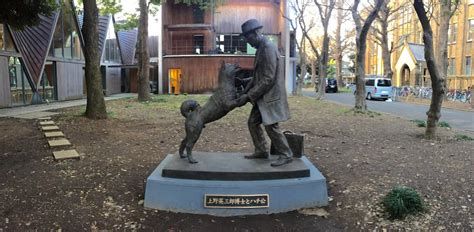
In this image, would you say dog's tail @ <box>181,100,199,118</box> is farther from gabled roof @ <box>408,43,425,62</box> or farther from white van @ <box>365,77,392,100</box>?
gabled roof @ <box>408,43,425,62</box>

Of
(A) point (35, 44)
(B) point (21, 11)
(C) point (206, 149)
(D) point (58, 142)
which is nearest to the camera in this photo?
(C) point (206, 149)

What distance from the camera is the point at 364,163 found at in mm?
6344

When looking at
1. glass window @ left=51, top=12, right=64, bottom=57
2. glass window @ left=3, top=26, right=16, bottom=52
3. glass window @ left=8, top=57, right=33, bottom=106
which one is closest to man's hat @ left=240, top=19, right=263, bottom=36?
glass window @ left=3, top=26, right=16, bottom=52

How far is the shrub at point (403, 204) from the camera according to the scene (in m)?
4.35

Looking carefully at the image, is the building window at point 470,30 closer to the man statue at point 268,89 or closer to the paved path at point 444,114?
the paved path at point 444,114

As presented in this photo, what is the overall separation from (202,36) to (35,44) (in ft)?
54.4

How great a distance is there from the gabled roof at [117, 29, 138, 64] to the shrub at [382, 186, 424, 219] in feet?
108

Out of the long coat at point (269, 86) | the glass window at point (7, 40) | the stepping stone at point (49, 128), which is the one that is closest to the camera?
the long coat at point (269, 86)

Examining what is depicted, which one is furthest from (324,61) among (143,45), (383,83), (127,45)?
(127,45)

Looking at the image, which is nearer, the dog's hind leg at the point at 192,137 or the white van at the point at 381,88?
the dog's hind leg at the point at 192,137

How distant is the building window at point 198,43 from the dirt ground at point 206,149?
25.5 m

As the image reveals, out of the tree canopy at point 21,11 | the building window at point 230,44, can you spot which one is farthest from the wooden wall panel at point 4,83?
the building window at point 230,44

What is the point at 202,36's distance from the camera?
34.3 m

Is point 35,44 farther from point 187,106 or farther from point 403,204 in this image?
point 403,204
